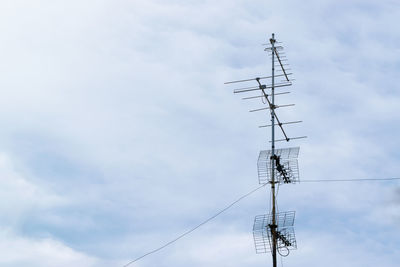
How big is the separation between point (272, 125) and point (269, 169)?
7.74ft

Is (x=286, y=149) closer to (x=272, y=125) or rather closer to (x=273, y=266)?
(x=272, y=125)

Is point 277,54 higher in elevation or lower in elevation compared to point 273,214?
higher

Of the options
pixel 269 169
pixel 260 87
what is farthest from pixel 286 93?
pixel 269 169

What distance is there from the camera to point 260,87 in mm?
36719

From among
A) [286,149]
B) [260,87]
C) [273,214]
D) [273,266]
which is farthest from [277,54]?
[273,266]

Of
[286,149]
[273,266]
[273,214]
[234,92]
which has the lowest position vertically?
[273,266]

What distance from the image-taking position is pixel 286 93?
3669 centimetres

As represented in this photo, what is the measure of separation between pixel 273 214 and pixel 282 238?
1140mm

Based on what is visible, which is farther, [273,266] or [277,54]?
[277,54]

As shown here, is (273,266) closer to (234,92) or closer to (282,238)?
(282,238)

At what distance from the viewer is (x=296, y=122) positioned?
36.2 metres

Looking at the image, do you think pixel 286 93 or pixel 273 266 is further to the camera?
pixel 286 93

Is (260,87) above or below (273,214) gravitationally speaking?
above

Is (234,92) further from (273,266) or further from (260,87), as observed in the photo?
(273,266)
